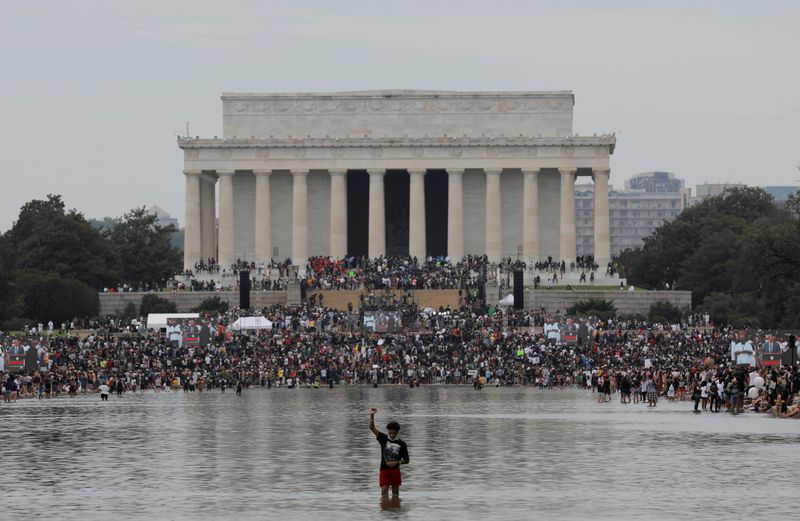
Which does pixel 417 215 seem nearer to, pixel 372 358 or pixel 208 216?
pixel 208 216

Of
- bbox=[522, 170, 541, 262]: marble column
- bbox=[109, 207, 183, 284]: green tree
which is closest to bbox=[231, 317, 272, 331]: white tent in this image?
bbox=[522, 170, 541, 262]: marble column

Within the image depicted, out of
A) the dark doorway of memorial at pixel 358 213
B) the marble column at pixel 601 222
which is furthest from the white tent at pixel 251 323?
the dark doorway of memorial at pixel 358 213

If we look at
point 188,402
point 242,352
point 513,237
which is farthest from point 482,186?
point 188,402

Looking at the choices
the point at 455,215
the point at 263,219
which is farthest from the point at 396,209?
the point at 263,219

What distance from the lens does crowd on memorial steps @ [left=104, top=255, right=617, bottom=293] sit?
12625cm

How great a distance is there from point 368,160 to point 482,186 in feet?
33.9

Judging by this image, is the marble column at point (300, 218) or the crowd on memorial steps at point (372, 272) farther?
the marble column at point (300, 218)

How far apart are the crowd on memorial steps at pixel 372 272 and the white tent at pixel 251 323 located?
694 inches

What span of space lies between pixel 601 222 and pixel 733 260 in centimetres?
2436

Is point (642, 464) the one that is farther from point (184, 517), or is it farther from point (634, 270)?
point (634, 270)

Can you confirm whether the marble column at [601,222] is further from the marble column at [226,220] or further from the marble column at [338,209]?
the marble column at [226,220]

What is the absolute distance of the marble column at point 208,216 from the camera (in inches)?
5856

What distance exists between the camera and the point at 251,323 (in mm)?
105938

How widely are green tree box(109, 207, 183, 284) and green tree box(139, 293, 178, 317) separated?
36.5 meters
